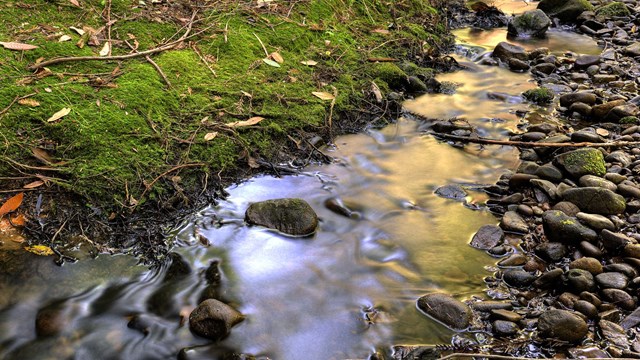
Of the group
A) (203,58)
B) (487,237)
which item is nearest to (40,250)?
(203,58)

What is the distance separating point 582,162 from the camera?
15.7ft

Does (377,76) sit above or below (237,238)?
above

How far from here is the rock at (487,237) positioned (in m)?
4.12

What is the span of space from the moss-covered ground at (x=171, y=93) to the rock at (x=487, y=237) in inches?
75.7

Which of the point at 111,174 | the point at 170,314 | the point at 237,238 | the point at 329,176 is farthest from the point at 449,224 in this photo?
the point at 111,174

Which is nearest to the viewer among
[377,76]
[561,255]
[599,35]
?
[561,255]

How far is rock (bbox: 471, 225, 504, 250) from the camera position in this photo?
4117mm

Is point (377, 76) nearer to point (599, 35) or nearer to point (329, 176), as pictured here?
point (329, 176)

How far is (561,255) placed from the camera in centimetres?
390

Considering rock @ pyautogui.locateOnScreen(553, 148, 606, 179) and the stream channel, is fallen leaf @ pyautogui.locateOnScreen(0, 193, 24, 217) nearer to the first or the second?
the stream channel

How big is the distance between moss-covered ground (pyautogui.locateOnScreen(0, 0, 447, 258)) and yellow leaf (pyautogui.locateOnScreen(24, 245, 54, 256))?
8.3 inches

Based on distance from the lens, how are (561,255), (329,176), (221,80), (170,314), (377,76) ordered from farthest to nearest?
1. (377,76)
2. (221,80)
3. (329,176)
4. (561,255)
5. (170,314)

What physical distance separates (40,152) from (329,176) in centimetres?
254

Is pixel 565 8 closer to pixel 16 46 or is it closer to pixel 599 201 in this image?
pixel 599 201
